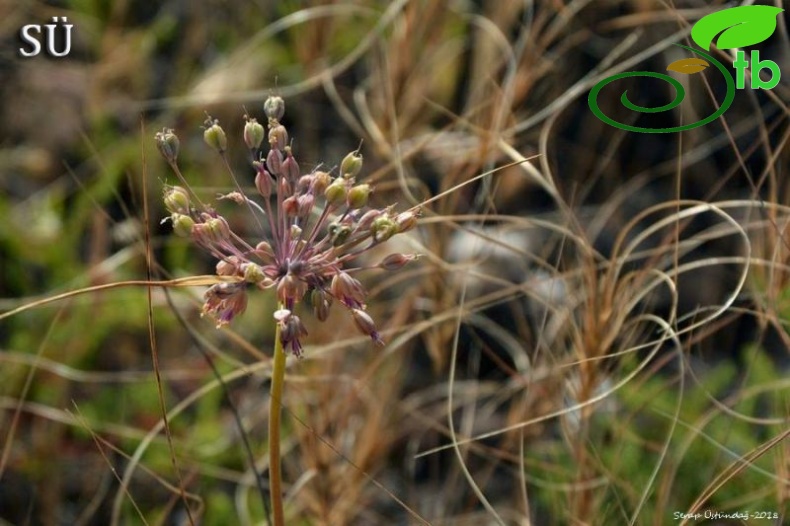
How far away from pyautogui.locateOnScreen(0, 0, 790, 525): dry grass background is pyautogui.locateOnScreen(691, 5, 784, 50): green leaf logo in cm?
6

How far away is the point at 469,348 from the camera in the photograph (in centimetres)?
243

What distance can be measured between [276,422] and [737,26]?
1042 mm

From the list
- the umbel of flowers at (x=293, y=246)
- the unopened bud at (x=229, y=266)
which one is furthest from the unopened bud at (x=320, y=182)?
the unopened bud at (x=229, y=266)

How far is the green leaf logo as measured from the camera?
162 cm

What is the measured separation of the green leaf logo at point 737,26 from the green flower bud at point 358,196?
2.66 feet

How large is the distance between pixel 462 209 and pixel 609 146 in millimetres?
436

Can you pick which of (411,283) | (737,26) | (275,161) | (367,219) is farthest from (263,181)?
(411,283)

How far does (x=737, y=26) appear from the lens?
164 centimetres

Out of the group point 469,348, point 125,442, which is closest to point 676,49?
point 469,348

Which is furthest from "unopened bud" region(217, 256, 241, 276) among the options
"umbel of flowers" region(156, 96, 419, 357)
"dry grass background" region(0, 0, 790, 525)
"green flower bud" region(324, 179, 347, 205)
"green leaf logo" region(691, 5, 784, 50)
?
"green leaf logo" region(691, 5, 784, 50)

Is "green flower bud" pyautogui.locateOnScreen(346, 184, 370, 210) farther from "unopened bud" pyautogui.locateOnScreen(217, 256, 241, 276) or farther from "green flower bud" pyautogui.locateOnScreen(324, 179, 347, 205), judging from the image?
"unopened bud" pyautogui.locateOnScreen(217, 256, 241, 276)

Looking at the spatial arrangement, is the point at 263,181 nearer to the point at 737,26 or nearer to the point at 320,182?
the point at 320,182

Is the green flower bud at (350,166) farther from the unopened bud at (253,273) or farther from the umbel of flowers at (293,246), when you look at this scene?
the unopened bud at (253,273)

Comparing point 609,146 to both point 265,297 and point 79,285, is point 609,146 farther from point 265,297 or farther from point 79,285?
point 79,285
